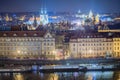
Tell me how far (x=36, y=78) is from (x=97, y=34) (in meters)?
8.09

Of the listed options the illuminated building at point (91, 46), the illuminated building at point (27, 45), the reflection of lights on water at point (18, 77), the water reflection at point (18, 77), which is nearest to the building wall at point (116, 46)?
the illuminated building at point (91, 46)

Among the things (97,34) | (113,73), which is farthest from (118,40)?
(113,73)

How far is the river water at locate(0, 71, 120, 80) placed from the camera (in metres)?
23.2

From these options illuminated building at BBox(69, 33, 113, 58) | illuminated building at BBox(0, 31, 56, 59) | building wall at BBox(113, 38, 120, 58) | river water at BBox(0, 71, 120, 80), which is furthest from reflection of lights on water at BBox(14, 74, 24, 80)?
building wall at BBox(113, 38, 120, 58)

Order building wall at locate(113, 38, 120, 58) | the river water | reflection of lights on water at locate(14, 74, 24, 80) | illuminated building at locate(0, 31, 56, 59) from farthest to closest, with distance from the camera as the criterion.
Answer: building wall at locate(113, 38, 120, 58)
illuminated building at locate(0, 31, 56, 59)
reflection of lights on water at locate(14, 74, 24, 80)
the river water

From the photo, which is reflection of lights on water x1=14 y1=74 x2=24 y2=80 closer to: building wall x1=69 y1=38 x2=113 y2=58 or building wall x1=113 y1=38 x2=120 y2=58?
building wall x1=69 y1=38 x2=113 y2=58

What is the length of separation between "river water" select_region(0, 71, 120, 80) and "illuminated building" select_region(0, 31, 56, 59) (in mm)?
4388

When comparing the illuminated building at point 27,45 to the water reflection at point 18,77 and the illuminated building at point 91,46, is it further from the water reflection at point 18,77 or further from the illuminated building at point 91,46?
the water reflection at point 18,77

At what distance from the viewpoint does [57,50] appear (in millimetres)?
29453

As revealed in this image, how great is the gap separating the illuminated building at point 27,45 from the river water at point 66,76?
4.39 m

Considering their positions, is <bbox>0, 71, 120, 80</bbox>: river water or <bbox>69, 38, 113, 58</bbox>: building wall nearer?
<bbox>0, 71, 120, 80</bbox>: river water

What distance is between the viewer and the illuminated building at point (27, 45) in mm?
29125

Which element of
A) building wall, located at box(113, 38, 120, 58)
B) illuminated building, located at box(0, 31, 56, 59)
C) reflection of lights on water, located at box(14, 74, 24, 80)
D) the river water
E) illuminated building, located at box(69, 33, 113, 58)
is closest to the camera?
the river water

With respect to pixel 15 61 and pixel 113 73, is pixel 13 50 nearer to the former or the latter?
pixel 15 61
